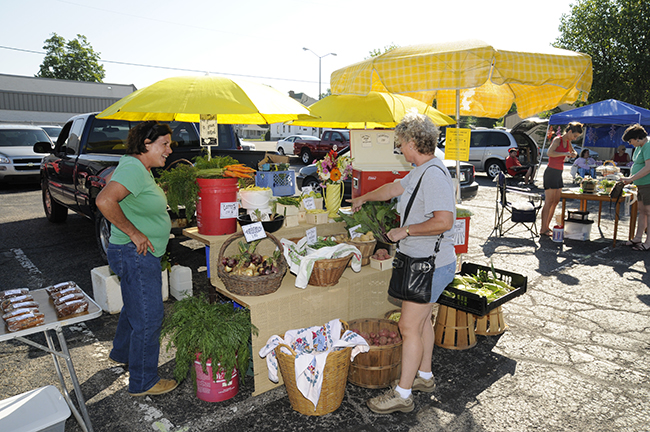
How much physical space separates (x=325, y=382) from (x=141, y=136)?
6.66 ft

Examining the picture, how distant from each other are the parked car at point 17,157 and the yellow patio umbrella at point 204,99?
1120cm

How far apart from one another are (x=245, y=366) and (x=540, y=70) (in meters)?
3.58

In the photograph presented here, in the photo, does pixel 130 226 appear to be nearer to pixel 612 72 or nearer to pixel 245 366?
pixel 245 366

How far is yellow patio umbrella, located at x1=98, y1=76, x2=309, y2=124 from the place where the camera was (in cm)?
325

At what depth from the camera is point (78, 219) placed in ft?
30.8

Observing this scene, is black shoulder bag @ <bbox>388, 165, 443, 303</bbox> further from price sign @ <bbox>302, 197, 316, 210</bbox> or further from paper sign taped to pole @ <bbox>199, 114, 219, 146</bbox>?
paper sign taped to pole @ <bbox>199, 114, 219, 146</bbox>

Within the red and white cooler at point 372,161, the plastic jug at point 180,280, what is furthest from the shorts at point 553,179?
the plastic jug at point 180,280

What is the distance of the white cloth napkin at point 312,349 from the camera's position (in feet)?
9.17

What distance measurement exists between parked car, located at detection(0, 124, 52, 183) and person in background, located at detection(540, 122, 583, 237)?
1297cm

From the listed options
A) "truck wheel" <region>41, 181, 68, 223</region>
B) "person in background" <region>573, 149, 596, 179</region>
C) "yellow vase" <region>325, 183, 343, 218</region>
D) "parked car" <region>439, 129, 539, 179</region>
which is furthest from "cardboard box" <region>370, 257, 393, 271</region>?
"parked car" <region>439, 129, 539, 179</region>

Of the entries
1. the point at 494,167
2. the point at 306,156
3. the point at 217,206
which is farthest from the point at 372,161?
the point at 306,156

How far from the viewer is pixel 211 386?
3070 mm

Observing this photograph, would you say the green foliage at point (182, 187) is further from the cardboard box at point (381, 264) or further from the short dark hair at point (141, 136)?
the cardboard box at point (381, 264)

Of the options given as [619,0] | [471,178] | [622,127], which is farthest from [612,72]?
[471,178]
